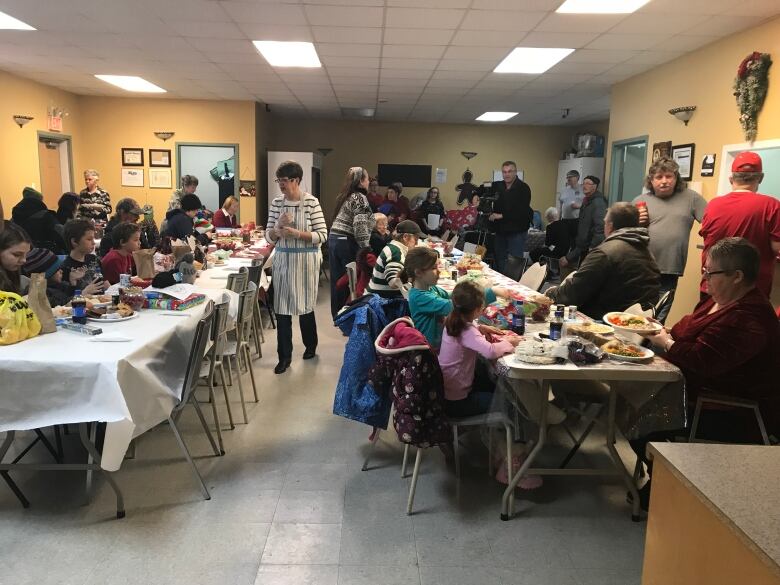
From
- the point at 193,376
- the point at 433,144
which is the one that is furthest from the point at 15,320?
the point at 433,144

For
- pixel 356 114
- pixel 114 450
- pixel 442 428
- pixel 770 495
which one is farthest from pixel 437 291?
pixel 356 114

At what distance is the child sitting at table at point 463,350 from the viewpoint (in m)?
2.46

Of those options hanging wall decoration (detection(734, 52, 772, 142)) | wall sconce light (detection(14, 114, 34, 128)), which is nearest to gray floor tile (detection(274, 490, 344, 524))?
hanging wall decoration (detection(734, 52, 772, 142))

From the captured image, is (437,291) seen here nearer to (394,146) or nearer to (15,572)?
(15,572)

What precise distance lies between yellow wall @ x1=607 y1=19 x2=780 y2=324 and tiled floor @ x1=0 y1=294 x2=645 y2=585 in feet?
10.3

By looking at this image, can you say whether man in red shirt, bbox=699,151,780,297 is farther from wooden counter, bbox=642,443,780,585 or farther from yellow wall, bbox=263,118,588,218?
yellow wall, bbox=263,118,588,218

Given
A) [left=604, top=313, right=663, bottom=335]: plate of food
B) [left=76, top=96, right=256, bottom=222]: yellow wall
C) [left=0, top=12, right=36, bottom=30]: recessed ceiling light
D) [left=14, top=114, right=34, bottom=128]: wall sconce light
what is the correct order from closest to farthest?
[left=604, top=313, right=663, bottom=335]: plate of food < [left=0, top=12, right=36, bottom=30]: recessed ceiling light < [left=14, top=114, right=34, bottom=128]: wall sconce light < [left=76, top=96, right=256, bottom=222]: yellow wall

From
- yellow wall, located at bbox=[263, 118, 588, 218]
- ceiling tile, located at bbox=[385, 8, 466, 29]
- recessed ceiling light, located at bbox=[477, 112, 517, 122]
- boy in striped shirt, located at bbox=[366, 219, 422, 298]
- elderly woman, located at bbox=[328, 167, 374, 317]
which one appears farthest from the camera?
yellow wall, located at bbox=[263, 118, 588, 218]

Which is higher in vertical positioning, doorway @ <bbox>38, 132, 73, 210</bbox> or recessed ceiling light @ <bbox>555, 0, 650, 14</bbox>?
recessed ceiling light @ <bbox>555, 0, 650, 14</bbox>

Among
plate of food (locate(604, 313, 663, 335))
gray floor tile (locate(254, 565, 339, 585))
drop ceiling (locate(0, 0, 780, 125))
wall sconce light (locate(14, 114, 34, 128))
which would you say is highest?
drop ceiling (locate(0, 0, 780, 125))

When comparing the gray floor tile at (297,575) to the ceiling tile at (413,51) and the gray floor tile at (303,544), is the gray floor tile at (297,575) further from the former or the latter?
the ceiling tile at (413,51)

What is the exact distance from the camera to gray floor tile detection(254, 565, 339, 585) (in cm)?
202

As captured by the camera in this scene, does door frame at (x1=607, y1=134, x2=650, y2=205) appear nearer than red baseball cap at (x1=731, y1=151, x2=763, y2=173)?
No

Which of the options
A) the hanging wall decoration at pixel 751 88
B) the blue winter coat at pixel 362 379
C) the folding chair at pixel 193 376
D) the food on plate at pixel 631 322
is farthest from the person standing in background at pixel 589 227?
the folding chair at pixel 193 376
